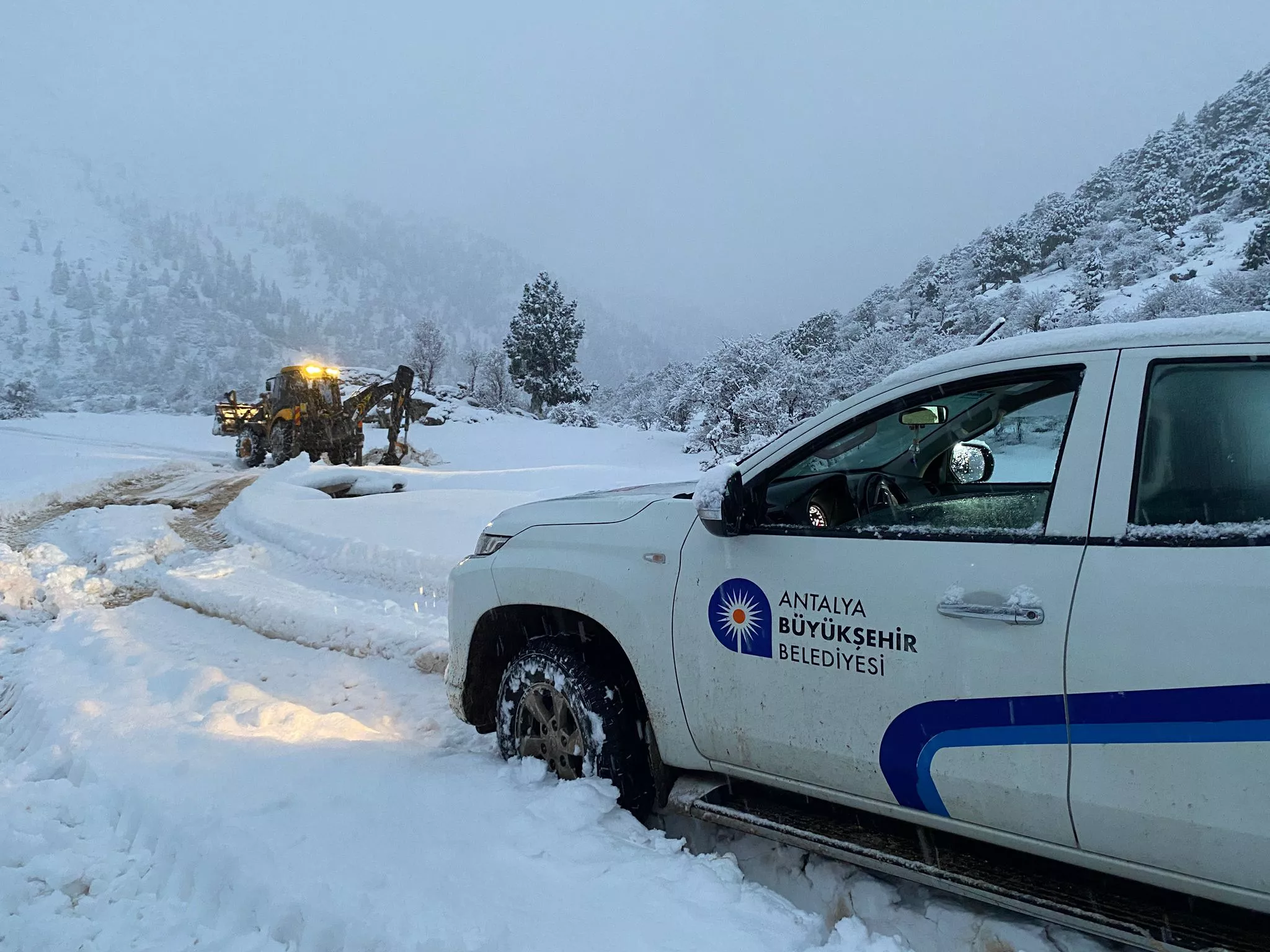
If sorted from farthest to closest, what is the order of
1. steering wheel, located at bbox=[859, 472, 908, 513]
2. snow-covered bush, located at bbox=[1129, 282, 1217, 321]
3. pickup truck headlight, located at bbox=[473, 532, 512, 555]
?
snow-covered bush, located at bbox=[1129, 282, 1217, 321]
pickup truck headlight, located at bbox=[473, 532, 512, 555]
steering wheel, located at bbox=[859, 472, 908, 513]

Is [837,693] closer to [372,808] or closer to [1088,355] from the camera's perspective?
[1088,355]

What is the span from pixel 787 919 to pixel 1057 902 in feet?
2.55

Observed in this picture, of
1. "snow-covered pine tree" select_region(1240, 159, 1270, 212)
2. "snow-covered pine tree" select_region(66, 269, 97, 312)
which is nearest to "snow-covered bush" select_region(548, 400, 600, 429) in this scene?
"snow-covered pine tree" select_region(1240, 159, 1270, 212)

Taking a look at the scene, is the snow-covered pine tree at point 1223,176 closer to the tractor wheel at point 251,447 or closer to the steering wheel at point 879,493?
the tractor wheel at point 251,447

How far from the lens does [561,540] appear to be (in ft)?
10.6

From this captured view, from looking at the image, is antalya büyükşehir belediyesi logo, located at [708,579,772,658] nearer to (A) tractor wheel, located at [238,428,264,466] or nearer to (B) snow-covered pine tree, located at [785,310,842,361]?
(A) tractor wheel, located at [238,428,264,466]

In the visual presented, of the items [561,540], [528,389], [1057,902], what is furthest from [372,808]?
[528,389]

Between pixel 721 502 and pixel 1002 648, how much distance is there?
0.91m

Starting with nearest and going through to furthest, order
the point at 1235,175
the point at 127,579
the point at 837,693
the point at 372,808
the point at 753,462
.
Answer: the point at 837,693, the point at 753,462, the point at 372,808, the point at 127,579, the point at 1235,175

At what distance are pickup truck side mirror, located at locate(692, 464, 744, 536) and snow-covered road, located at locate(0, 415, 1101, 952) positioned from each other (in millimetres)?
1210

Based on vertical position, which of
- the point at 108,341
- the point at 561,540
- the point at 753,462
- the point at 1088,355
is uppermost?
the point at 108,341

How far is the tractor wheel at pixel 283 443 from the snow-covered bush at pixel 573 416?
2333 centimetres

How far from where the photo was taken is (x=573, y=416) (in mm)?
44656

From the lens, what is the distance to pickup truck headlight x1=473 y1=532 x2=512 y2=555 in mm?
3549
